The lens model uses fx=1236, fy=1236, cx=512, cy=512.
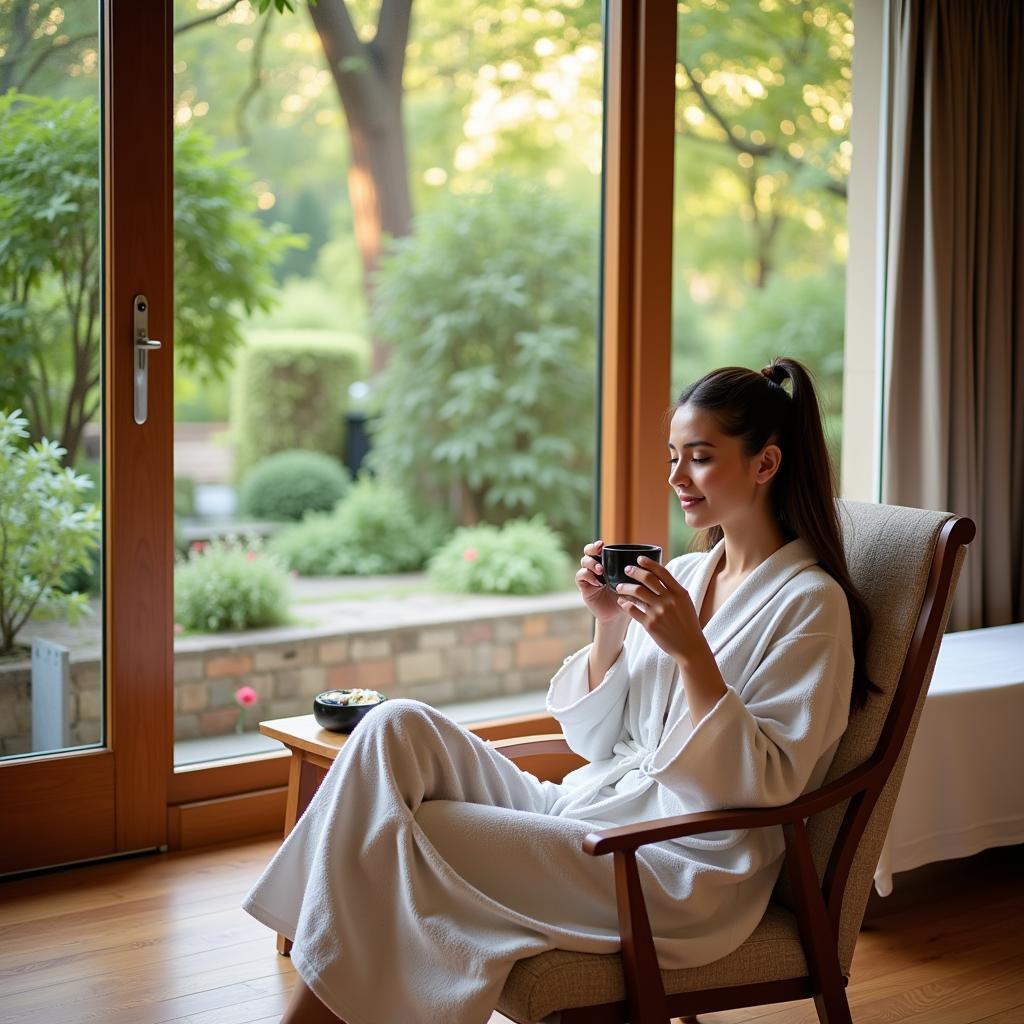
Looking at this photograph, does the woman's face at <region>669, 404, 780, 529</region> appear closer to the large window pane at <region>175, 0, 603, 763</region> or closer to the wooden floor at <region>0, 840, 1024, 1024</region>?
the wooden floor at <region>0, 840, 1024, 1024</region>

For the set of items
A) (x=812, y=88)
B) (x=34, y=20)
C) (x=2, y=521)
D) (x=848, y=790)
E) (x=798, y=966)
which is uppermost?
→ (x=812, y=88)

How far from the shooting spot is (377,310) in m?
6.68

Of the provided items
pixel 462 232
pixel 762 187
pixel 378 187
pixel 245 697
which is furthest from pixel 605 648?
pixel 762 187

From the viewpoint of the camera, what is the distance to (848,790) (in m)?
1.79

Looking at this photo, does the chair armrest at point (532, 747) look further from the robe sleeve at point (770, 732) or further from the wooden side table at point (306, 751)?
the robe sleeve at point (770, 732)

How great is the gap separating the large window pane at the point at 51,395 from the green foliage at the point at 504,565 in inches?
107

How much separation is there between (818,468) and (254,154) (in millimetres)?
7083

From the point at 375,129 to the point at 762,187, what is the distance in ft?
8.51

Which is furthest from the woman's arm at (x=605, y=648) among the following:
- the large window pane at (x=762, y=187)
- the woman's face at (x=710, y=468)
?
the large window pane at (x=762, y=187)

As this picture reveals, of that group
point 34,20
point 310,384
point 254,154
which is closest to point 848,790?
point 34,20

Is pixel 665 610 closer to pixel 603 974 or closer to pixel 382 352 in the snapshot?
pixel 603 974

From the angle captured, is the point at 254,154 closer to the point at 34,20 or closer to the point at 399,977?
the point at 34,20

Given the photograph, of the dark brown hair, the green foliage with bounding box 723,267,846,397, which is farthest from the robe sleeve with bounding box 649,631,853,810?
the green foliage with bounding box 723,267,846,397

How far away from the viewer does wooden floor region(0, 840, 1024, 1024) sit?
7.35 ft
